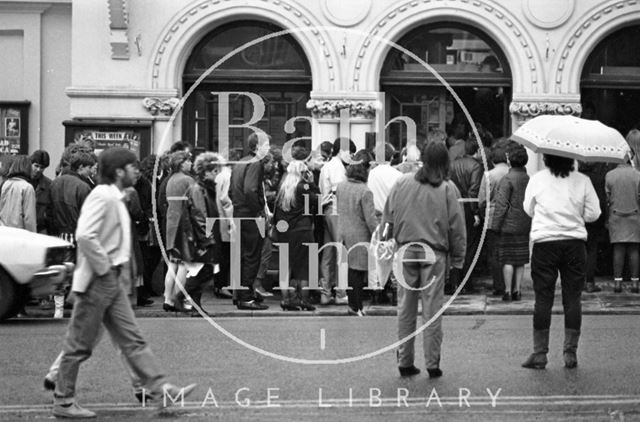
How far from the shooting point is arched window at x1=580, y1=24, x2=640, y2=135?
21.4m

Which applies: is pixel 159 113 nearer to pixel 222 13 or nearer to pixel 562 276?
pixel 222 13

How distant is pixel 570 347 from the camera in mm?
12125

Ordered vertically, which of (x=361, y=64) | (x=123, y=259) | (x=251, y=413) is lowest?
(x=251, y=413)

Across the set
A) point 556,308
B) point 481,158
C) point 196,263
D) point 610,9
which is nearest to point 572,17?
point 610,9

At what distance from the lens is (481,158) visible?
2000 cm

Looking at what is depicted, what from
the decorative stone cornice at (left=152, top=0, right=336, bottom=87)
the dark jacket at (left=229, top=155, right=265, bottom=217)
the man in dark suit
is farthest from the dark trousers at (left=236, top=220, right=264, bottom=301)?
the decorative stone cornice at (left=152, top=0, right=336, bottom=87)

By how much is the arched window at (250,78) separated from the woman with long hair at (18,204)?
4.87m

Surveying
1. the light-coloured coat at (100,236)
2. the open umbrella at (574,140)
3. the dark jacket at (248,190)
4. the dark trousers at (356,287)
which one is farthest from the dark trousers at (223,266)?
the light-coloured coat at (100,236)

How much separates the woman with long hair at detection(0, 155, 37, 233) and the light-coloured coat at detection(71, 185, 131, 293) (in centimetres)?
735

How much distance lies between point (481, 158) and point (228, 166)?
3492mm

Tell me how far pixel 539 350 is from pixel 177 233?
5.66 m

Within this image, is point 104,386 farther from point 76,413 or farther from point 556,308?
point 556,308

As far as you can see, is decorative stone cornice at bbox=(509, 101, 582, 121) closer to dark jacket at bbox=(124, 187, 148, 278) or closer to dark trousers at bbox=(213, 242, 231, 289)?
dark trousers at bbox=(213, 242, 231, 289)

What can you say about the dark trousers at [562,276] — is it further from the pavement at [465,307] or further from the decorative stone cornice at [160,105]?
the decorative stone cornice at [160,105]
